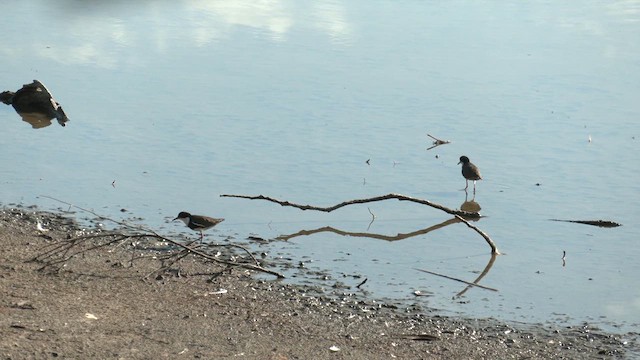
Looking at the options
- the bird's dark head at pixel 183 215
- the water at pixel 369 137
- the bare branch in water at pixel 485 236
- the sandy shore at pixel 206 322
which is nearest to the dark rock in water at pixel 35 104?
the water at pixel 369 137

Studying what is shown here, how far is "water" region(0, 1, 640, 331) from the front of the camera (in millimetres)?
9789

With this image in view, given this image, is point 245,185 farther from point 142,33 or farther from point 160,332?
point 142,33

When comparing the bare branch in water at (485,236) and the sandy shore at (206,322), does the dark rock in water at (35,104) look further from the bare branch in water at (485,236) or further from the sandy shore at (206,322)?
the bare branch in water at (485,236)

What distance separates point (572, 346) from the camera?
26.1ft

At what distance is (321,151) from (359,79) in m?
3.85

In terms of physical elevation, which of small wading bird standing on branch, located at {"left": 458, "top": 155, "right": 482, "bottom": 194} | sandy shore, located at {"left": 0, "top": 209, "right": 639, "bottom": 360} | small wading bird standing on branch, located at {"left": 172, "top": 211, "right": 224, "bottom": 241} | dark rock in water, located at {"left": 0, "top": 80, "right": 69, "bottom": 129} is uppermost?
sandy shore, located at {"left": 0, "top": 209, "right": 639, "bottom": 360}

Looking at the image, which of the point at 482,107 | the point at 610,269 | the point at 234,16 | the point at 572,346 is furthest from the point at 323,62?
the point at 572,346

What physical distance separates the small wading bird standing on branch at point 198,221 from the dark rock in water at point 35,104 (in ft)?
14.6

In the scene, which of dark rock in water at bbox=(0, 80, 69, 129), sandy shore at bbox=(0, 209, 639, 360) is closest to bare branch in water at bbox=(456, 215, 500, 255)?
sandy shore at bbox=(0, 209, 639, 360)

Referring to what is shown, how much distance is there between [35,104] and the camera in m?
14.4

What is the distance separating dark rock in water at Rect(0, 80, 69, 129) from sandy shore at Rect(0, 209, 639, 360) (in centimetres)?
510

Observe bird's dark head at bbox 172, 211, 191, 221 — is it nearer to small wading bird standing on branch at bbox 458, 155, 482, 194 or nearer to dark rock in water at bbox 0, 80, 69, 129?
small wading bird standing on branch at bbox 458, 155, 482, 194

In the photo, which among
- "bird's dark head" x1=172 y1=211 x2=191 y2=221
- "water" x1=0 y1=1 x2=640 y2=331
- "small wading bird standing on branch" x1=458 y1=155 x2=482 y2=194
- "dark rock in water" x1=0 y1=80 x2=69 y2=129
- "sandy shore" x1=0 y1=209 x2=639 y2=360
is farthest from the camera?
"dark rock in water" x1=0 y1=80 x2=69 y2=129

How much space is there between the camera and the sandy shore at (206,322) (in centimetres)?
715
